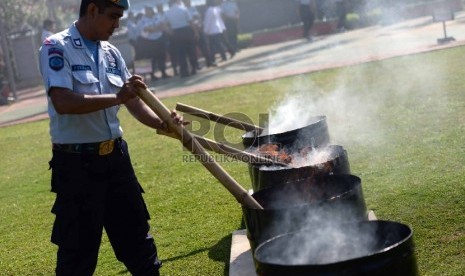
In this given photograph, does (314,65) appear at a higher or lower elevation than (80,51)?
lower

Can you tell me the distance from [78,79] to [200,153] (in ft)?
2.69

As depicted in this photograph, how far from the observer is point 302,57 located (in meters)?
21.1

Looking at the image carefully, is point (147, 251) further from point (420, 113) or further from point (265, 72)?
point (265, 72)

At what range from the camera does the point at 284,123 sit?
22.4 ft

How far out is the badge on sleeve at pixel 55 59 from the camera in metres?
4.32

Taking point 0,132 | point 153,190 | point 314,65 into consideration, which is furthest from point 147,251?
point 314,65

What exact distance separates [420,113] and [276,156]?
5111mm

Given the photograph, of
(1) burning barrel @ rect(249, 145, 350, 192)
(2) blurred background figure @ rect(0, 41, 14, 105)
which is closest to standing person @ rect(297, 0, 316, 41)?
(2) blurred background figure @ rect(0, 41, 14, 105)

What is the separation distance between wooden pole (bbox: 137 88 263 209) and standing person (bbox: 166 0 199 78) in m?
17.2

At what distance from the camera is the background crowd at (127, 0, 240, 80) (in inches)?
848

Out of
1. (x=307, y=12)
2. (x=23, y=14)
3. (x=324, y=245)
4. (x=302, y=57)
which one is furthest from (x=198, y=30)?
(x=324, y=245)

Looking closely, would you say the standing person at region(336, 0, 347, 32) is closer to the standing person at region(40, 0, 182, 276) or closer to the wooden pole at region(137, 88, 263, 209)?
the standing person at region(40, 0, 182, 276)

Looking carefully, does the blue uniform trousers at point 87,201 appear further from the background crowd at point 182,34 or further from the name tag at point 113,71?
the background crowd at point 182,34

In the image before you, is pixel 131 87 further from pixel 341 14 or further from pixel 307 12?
pixel 341 14
